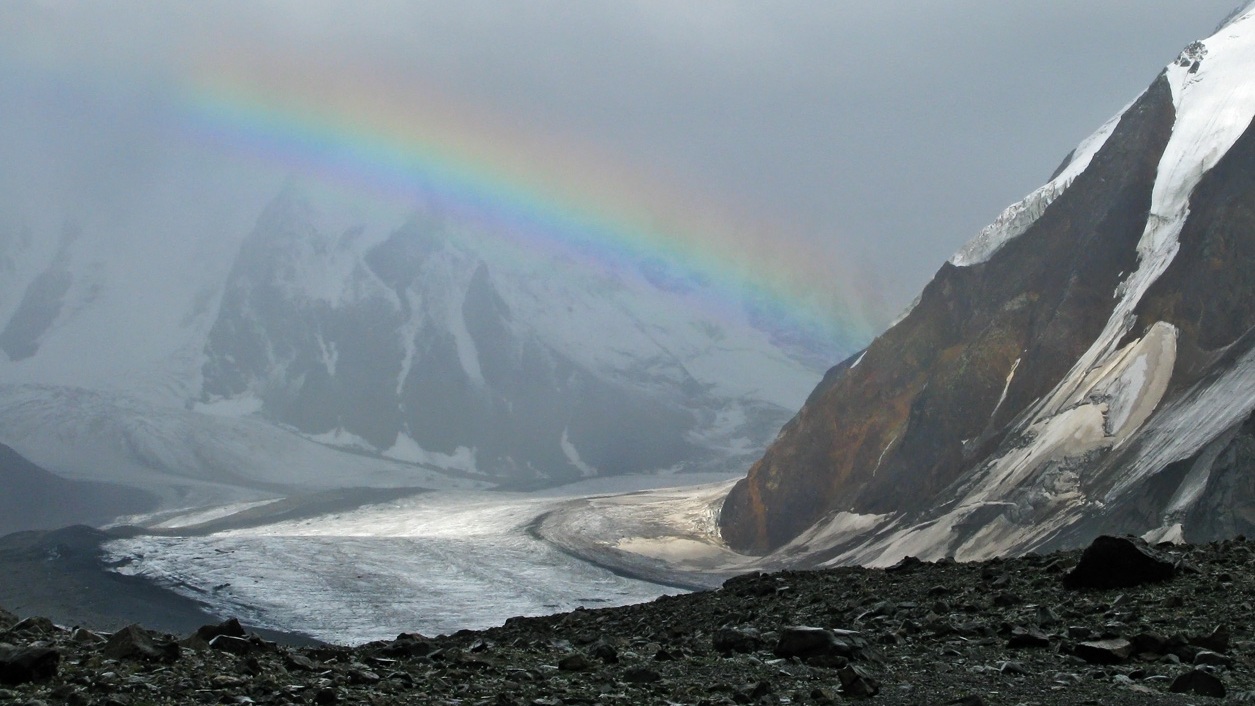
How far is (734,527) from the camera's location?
99688 millimetres

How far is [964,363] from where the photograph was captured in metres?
81.3

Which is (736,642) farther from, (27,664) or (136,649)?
(27,664)

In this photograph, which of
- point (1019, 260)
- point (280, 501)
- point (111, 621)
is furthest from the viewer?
point (280, 501)

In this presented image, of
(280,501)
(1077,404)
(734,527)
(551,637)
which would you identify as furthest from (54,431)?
(551,637)

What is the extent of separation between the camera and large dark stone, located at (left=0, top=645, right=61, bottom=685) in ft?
28.9

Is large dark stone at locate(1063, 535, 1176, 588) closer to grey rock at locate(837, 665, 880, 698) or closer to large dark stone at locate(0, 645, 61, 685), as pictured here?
grey rock at locate(837, 665, 880, 698)

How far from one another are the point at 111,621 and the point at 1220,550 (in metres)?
46.6

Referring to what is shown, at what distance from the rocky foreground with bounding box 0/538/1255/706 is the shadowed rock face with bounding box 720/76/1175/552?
58319 millimetres

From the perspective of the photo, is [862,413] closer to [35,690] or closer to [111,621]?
[111,621]

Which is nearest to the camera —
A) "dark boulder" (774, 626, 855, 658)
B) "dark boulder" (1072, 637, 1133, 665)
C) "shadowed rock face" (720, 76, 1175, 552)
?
"dark boulder" (1072, 637, 1133, 665)

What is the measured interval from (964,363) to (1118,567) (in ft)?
225

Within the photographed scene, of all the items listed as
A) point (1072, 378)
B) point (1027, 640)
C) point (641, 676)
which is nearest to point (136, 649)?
point (641, 676)

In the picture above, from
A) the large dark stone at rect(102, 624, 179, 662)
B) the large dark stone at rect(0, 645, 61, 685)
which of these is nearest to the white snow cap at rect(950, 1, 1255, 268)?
the large dark stone at rect(102, 624, 179, 662)

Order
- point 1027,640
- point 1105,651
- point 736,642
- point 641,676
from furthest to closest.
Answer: point 736,642 → point 1027,640 → point 1105,651 → point 641,676
